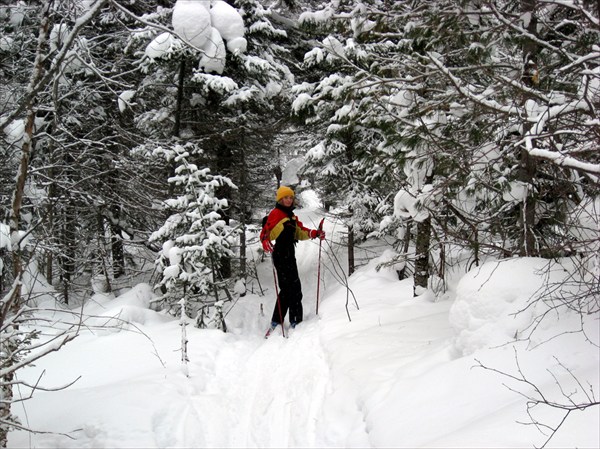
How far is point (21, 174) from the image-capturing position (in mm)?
3273

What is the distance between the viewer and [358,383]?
14.3ft

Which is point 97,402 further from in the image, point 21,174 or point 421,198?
point 421,198

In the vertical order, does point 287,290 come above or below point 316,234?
below

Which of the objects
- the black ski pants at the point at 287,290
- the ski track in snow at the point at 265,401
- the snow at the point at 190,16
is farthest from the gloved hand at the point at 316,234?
the snow at the point at 190,16

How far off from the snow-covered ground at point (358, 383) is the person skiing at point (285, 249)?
43.0 inches

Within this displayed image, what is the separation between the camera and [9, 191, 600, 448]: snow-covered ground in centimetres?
307

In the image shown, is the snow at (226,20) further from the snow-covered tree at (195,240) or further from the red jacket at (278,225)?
the red jacket at (278,225)

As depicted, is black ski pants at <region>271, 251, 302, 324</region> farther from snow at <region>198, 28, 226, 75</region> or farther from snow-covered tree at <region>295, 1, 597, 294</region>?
snow at <region>198, 28, 226, 75</region>

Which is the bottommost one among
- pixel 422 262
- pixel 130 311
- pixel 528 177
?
pixel 130 311

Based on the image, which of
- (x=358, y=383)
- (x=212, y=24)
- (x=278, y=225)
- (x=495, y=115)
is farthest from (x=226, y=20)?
(x=358, y=383)

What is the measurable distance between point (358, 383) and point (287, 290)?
11.1 ft

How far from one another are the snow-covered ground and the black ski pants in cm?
107

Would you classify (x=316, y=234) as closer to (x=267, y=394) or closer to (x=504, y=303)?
(x=267, y=394)

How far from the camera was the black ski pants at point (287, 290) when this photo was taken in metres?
7.59
